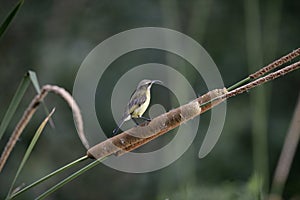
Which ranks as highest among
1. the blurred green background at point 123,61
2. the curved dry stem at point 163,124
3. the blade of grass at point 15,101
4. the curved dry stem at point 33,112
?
the blurred green background at point 123,61

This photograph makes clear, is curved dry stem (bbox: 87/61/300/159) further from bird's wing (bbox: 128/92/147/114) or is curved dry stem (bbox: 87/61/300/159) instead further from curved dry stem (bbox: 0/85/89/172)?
bird's wing (bbox: 128/92/147/114)

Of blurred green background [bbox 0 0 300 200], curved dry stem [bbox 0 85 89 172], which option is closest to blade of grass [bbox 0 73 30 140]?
curved dry stem [bbox 0 85 89 172]

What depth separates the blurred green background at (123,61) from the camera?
404 centimetres

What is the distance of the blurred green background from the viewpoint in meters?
4.04

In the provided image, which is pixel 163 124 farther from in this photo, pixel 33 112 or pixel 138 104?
pixel 138 104

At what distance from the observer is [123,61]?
425cm

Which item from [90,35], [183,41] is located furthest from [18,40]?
[183,41]

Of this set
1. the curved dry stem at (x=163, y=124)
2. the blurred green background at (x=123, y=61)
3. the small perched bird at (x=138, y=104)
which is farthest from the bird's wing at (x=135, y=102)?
the blurred green background at (x=123, y=61)

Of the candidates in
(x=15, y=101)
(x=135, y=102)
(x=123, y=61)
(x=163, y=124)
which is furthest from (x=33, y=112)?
(x=123, y=61)

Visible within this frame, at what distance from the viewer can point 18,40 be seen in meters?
4.53

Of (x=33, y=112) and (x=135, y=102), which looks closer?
(x=33, y=112)

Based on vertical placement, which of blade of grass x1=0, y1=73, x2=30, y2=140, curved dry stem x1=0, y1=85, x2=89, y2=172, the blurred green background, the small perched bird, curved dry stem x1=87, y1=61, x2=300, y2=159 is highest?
the blurred green background

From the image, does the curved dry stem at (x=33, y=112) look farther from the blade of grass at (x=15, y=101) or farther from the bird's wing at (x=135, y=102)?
the bird's wing at (x=135, y=102)

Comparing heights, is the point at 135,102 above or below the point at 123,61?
below
